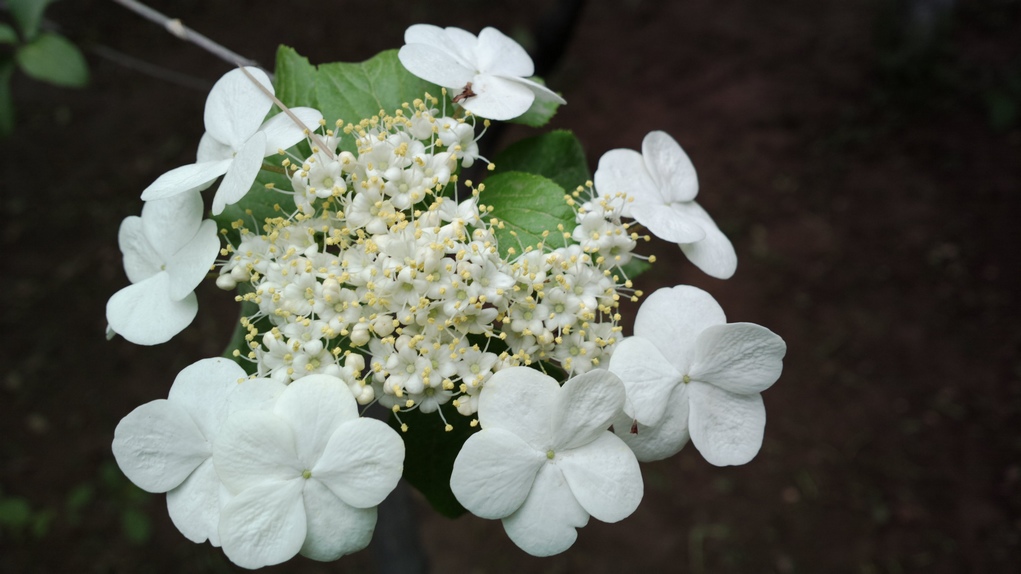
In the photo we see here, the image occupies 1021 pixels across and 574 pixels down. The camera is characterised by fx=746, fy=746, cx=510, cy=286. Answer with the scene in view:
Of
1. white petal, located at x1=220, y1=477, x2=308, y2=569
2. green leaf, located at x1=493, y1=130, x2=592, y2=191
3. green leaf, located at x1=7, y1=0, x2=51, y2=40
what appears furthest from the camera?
green leaf, located at x1=7, y1=0, x2=51, y2=40

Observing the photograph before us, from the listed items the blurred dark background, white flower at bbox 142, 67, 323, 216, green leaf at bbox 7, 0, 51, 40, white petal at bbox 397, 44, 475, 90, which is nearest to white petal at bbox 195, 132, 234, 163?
white flower at bbox 142, 67, 323, 216

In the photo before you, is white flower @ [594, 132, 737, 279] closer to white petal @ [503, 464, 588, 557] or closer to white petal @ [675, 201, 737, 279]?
white petal @ [675, 201, 737, 279]

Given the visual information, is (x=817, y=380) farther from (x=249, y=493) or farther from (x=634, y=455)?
(x=249, y=493)

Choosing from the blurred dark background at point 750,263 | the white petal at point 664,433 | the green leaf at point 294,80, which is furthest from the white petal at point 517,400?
the blurred dark background at point 750,263

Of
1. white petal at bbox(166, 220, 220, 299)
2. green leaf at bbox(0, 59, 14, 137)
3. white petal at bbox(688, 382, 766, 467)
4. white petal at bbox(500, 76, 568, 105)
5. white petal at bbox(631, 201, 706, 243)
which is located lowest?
green leaf at bbox(0, 59, 14, 137)

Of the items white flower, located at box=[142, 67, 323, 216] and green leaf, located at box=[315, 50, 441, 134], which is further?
green leaf, located at box=[315, 50, 441, 134]

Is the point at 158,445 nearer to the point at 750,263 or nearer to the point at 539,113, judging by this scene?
the point at 539,113

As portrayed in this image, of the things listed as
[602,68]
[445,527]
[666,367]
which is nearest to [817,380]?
[445,527]
